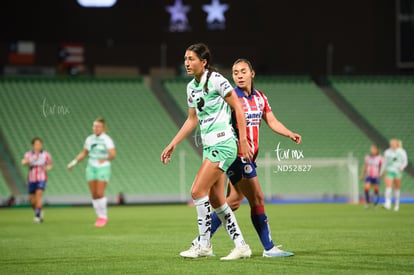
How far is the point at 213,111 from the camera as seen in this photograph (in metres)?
8.76

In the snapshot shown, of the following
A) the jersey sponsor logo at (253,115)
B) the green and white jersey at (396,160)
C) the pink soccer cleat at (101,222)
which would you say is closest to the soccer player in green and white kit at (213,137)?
the jersey sponsor logo at (253,115)

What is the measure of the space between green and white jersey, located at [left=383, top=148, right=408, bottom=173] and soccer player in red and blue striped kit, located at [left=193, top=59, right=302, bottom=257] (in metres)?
15.6

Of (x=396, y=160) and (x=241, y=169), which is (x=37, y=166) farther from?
(x=241, y=169)

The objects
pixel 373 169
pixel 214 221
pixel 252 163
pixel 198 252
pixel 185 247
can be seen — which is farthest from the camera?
pixel 373 169

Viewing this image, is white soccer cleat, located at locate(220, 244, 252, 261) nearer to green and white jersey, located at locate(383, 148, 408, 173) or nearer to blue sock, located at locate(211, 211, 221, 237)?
blue sock, located at locate(211, 211, 221, 237)

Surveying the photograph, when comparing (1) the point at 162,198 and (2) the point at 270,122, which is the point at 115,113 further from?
(2) the point at 270,122

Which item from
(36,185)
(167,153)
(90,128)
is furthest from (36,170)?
(90,128)

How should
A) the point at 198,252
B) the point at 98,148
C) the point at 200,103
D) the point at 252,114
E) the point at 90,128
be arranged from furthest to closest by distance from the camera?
the point at 90,128, the point at 98,148, the point at 252,114, the point at 198,252, the point at 200,103

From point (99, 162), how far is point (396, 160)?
11003 millimetres

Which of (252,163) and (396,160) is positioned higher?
(252,163)

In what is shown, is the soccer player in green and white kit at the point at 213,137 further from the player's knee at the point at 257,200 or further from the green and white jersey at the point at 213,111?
the player's knee at the point at 257,200

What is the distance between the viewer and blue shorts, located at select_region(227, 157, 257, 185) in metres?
8.86

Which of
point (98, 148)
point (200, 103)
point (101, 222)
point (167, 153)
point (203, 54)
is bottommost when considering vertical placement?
point (101, 222)

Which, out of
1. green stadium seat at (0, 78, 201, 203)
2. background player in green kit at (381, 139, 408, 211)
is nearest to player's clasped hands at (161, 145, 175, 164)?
background player in green kit at (381, 139, 408, 211)
